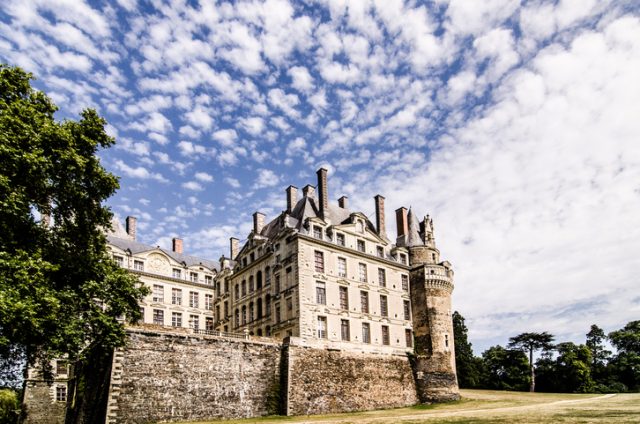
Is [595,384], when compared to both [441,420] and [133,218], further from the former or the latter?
[133,218]

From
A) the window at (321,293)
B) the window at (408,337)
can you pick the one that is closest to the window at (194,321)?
the window at (321,293)

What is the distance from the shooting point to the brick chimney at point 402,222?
4288cm

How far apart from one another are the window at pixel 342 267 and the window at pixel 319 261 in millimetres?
→ 1640

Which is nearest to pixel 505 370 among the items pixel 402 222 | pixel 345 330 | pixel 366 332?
pixel 402 222

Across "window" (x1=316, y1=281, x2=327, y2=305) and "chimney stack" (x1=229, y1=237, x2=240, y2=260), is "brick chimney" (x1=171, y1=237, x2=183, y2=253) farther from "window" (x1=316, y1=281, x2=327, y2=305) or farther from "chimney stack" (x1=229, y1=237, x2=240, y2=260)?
"window" (x1=316, y1=281, x2=327, y2=305)

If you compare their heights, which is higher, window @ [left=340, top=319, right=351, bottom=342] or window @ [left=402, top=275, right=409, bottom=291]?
window @ [left=402, top=275, right=409, bottom=291]

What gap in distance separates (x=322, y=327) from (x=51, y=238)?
729 inches

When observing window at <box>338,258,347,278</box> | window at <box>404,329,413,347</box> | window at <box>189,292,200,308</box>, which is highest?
window at <box>338,258,347,278</box>

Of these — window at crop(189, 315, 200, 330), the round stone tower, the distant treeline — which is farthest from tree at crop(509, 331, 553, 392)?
window at crop(189, 315, 200, 330)

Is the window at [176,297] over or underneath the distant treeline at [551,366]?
over

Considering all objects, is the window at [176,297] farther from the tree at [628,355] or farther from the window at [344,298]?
the tree at [628,355]

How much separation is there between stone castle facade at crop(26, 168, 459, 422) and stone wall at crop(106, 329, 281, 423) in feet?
0.28

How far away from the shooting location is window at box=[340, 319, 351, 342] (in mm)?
34188

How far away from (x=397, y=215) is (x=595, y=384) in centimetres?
2890
